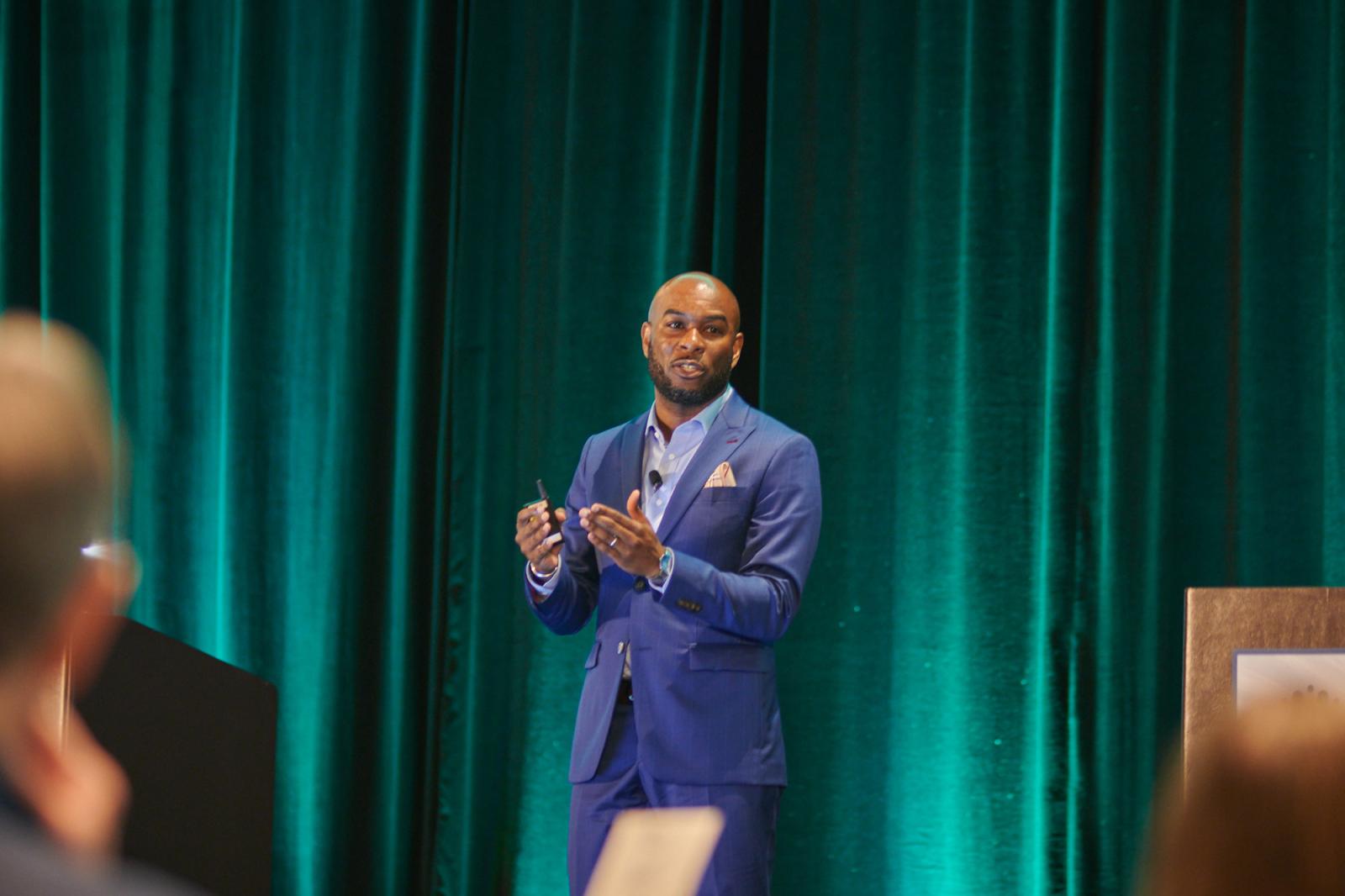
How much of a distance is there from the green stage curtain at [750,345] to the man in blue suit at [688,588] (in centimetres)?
81

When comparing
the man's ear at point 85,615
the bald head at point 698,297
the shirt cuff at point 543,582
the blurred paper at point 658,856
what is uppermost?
the bald head at point 698,297

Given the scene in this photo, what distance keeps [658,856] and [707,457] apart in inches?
73.6

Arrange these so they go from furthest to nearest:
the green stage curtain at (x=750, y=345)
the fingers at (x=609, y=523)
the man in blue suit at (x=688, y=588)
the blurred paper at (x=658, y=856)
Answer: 1. the green stage curtain at (x=750, y=345)
2. the man in blue suit at (x=688, y=588)
3. the fingers at (x=609, y=523)
4. the blurred paper at (x=658, y=856)

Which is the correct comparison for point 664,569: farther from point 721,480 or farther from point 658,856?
point 658,856

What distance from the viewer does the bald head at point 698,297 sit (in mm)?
2797

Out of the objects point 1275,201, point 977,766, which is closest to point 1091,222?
point 1275,201

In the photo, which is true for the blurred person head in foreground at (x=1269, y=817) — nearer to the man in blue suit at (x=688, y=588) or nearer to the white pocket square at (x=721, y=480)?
the man in blue suit at (x=688, y=588)

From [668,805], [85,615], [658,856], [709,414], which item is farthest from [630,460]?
[85,615]

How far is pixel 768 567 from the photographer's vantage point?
2646 mm

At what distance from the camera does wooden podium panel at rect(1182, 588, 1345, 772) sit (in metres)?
2.71

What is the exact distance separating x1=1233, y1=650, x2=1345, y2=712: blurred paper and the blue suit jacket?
0.89m

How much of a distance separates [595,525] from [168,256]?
6.95 feet

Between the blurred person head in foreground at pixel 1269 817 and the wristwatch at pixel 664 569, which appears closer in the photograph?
the blurred person head in foreground at pixel 1269 817

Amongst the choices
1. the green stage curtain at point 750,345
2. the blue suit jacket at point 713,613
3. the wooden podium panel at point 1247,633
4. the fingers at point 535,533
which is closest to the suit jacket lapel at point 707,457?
the blue suit jacket at point 713,613
